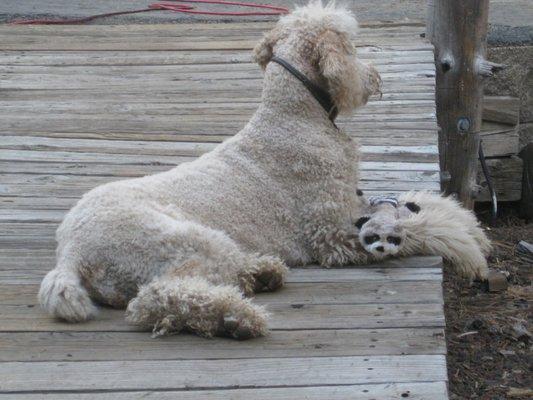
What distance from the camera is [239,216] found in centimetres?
464

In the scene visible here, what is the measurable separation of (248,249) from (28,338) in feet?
3.78

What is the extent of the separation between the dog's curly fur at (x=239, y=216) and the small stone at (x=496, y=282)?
187 cm

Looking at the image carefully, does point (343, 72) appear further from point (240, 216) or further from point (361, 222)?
point (240, 216)

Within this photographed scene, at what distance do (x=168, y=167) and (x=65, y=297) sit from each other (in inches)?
90.4

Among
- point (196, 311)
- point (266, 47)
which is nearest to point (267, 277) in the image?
point (196, 311)

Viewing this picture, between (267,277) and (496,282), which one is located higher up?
(267,277)

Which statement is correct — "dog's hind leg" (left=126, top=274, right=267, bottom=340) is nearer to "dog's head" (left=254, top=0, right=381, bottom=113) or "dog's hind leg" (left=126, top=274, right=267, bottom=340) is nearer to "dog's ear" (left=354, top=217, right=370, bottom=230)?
"dog's ear" (left=354, top=217, right=370, bottom=230)

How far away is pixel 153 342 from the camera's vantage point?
12.4 ft

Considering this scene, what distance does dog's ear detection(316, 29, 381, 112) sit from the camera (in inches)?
184

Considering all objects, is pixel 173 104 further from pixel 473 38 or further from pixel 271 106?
pixel 271 106

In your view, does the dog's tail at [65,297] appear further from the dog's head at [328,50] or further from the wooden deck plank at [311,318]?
the dog's head at [328,50]

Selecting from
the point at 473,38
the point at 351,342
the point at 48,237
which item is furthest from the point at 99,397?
the point at 473,38

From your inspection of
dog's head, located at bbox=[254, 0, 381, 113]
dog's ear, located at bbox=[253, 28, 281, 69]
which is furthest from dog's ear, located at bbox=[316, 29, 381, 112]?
dog's ear, located at bbox=[253, 28, 281, 69]

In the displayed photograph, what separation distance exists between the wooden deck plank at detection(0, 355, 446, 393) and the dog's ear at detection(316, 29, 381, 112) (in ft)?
5.00
